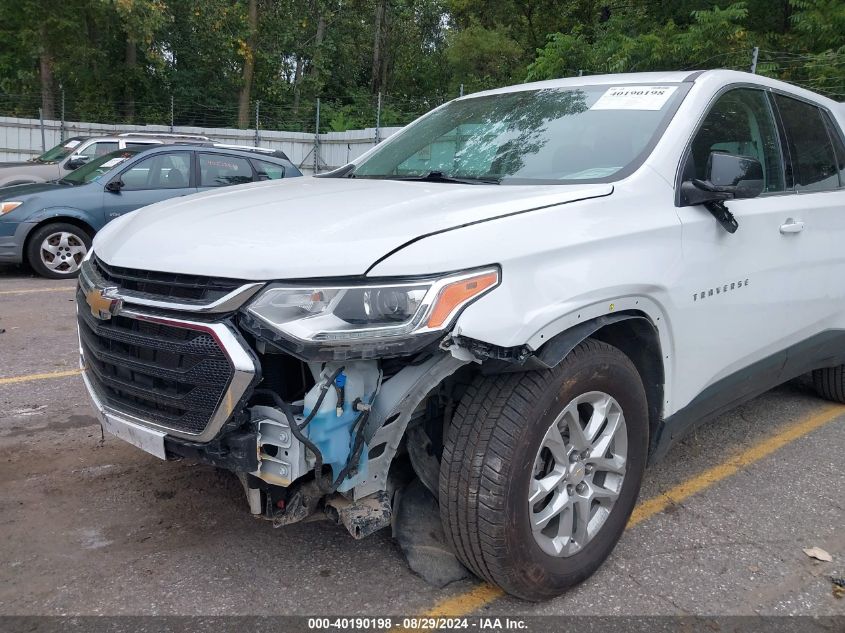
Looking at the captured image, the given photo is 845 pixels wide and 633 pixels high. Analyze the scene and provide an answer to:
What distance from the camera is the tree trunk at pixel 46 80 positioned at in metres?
24.6

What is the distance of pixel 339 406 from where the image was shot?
7.22 feet

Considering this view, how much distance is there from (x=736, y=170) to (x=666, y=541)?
4.98ft

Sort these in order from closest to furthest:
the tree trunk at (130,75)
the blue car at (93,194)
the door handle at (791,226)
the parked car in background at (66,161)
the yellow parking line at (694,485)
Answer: the yellow parking line at (694,485), the door handle at (791,226), the blue car at (93,194), the parked car in background at (66,161), the tree trunk at (130,75)

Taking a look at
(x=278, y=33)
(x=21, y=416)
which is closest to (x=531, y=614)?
(x=21, y=416)

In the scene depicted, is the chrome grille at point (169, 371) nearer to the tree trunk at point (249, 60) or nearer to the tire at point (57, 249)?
the tire at point (57, 249)

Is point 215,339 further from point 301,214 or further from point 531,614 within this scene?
point 531,614

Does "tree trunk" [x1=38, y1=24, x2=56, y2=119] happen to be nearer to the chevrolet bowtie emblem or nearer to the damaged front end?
the chevrolet bowtie emblem

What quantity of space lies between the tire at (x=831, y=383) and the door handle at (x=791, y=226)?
1.52m

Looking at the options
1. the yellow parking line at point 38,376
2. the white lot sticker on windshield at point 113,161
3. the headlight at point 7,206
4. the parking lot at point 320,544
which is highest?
the white lot sticker on windshield at point 113,161

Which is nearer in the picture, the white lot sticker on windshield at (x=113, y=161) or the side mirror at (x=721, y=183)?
the side mirror at (x=721, y=183)

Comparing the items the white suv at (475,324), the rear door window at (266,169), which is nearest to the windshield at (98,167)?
the rear door window at (266,169)

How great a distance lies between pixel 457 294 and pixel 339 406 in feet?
1.58

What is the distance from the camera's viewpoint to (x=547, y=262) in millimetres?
2355

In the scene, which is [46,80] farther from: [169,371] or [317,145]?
[169,371]
